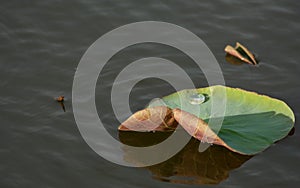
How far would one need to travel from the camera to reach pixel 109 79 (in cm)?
531

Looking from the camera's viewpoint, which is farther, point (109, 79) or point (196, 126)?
point (109, 79)

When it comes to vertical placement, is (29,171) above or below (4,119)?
below

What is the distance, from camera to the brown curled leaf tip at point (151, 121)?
4.36 m

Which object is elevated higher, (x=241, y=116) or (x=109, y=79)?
(x=109, y=79)

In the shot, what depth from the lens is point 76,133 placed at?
473cm

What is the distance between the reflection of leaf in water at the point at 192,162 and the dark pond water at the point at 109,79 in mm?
11

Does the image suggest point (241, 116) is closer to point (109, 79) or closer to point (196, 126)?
point (196, 126)

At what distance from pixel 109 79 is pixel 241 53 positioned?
4.35 ft

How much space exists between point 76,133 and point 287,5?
286 cm

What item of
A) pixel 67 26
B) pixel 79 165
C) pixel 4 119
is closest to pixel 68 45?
pixel 67 26

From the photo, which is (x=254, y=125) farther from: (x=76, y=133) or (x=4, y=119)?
(x=4, y=119)

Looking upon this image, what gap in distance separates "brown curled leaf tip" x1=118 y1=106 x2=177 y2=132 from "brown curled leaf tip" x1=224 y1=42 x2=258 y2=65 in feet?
4.01

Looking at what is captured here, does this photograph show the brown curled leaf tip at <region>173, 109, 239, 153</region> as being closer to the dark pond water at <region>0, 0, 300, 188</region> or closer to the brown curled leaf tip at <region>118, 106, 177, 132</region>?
the brown curled leaf tip at <region>118, 106, 177, 132</region>

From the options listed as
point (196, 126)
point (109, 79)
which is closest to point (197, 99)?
point (196, 126)
